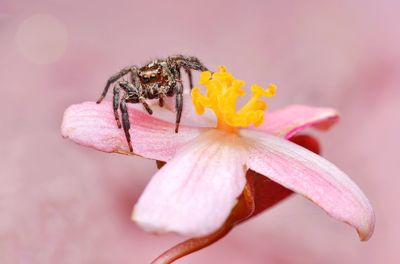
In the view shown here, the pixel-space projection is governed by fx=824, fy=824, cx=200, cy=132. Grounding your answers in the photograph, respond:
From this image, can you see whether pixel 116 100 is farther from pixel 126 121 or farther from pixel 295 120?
pixel 295 120

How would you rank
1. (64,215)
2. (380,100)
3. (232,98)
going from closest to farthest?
(232,98), (64,215), (380,100)

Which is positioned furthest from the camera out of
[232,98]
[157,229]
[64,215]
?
[64,215]

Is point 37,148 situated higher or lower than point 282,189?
lower

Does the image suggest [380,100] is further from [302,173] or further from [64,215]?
[302,173]

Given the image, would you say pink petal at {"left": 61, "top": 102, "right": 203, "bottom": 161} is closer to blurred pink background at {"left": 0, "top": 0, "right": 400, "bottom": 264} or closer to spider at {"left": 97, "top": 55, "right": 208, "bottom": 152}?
spider at {"left": 97, "top": 55, "right": 208, "bottom": 152}

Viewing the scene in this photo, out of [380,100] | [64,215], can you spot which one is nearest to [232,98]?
[64,215]

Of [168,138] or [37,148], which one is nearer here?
[168,138]

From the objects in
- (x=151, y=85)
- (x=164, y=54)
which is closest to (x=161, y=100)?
(x=151, y=85)
